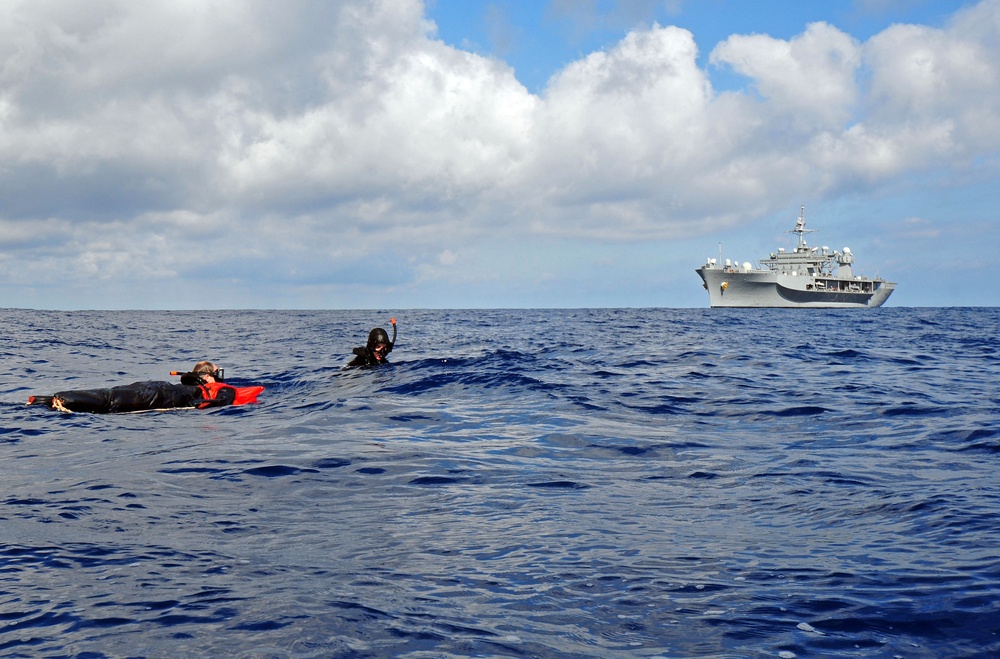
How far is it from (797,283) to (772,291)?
3.22 metres

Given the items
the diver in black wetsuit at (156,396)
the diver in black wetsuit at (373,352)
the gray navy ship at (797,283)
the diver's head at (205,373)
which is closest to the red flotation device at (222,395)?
the diver in black wetsuit at (156,396)

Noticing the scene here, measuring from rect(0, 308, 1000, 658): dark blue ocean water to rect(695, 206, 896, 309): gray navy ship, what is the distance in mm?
89939

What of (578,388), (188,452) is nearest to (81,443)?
(188,452)

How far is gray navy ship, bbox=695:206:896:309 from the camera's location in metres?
99.6

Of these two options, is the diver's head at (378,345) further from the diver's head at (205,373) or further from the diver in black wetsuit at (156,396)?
the diver's head at (205,373)

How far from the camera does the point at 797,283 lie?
99375mm

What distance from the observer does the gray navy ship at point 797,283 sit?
327 ft

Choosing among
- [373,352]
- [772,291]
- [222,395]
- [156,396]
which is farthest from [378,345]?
[772,291]

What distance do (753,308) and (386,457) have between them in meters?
101

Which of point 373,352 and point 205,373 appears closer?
point 205,373

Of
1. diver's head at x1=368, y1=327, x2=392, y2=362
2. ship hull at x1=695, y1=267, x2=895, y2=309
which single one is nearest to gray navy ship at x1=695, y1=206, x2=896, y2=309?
ship hull at x1=695, y1=267, x2=895, y2=309

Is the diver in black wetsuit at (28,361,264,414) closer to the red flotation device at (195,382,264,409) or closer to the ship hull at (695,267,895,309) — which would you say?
the red flotation device at (195,382,264,409)

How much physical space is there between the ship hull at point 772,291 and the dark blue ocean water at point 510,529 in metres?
89.6

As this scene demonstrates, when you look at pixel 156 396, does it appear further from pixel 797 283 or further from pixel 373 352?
pixel 797 283
